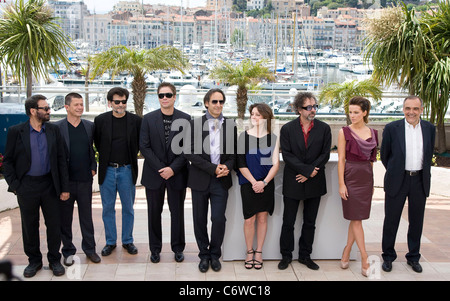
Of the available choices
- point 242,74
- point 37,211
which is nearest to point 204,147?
point 37,211

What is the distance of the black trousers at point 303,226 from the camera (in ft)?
16.8

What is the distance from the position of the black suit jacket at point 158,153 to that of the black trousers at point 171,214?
0.09m

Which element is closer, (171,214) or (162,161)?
(162,161)

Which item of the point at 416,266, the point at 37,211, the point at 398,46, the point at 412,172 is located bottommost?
the point at 416,266

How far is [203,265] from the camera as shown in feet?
16.8

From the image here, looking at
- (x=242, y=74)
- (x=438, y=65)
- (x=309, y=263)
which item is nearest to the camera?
(x=309, y=263)

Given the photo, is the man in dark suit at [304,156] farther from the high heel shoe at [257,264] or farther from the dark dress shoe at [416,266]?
the dark dress shoe at [416,266]

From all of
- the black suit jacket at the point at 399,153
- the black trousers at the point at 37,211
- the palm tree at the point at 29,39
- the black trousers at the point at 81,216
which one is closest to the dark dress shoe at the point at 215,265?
the black trousers at the point at 81,216

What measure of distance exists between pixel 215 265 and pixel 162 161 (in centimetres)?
113

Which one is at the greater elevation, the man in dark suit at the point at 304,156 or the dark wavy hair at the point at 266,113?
the dark wavy hair at the point at 266,113

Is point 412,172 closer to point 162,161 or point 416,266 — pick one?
point 416,266

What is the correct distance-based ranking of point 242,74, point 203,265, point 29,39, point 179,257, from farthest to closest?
point 242,74 → point 29,39 → point 179,257 → point 203,265

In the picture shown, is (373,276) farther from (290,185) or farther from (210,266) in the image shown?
(210,266)

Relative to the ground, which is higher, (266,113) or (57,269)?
(266,113)
